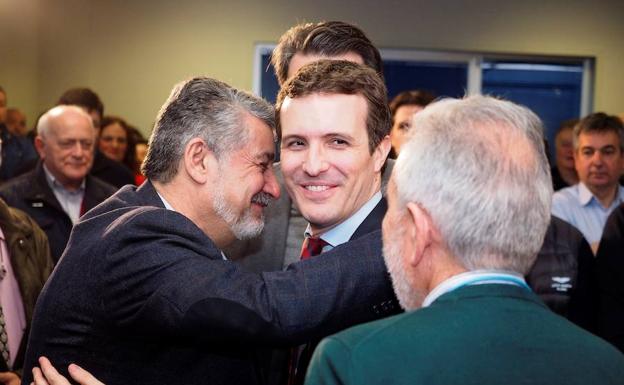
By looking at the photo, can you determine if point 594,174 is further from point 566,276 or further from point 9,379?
point 9,379

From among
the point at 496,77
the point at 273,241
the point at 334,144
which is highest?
the point at 496,77

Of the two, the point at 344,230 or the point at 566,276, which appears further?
the point at 566,276

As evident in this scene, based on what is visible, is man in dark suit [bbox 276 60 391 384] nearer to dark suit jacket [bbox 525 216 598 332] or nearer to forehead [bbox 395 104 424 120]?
dark suit jacket [bbox 525 216 598 332]

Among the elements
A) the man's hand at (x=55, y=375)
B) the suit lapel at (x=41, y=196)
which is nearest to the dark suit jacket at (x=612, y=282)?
the man's hand at (x=55, y=375)

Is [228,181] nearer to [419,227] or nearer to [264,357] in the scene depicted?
[264,357]

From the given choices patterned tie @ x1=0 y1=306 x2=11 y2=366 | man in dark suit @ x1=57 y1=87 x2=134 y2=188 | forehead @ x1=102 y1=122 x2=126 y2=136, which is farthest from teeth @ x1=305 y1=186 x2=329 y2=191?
forehead @ x1=102 y1=122 x2=126 y2=136

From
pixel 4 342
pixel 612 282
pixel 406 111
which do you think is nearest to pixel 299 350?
pixel 4 342

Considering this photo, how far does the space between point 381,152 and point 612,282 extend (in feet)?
6.12

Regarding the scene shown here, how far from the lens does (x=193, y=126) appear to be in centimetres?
220

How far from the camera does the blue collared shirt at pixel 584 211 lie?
481 cm

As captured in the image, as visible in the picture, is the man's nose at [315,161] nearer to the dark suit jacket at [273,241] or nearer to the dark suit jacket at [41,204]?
the dark suit jacket at [273,241]

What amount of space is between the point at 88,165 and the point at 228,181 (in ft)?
8.75

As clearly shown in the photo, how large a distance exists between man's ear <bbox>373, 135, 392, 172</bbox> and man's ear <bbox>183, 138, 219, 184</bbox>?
0.39 metres

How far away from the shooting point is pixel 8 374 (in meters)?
2.91
